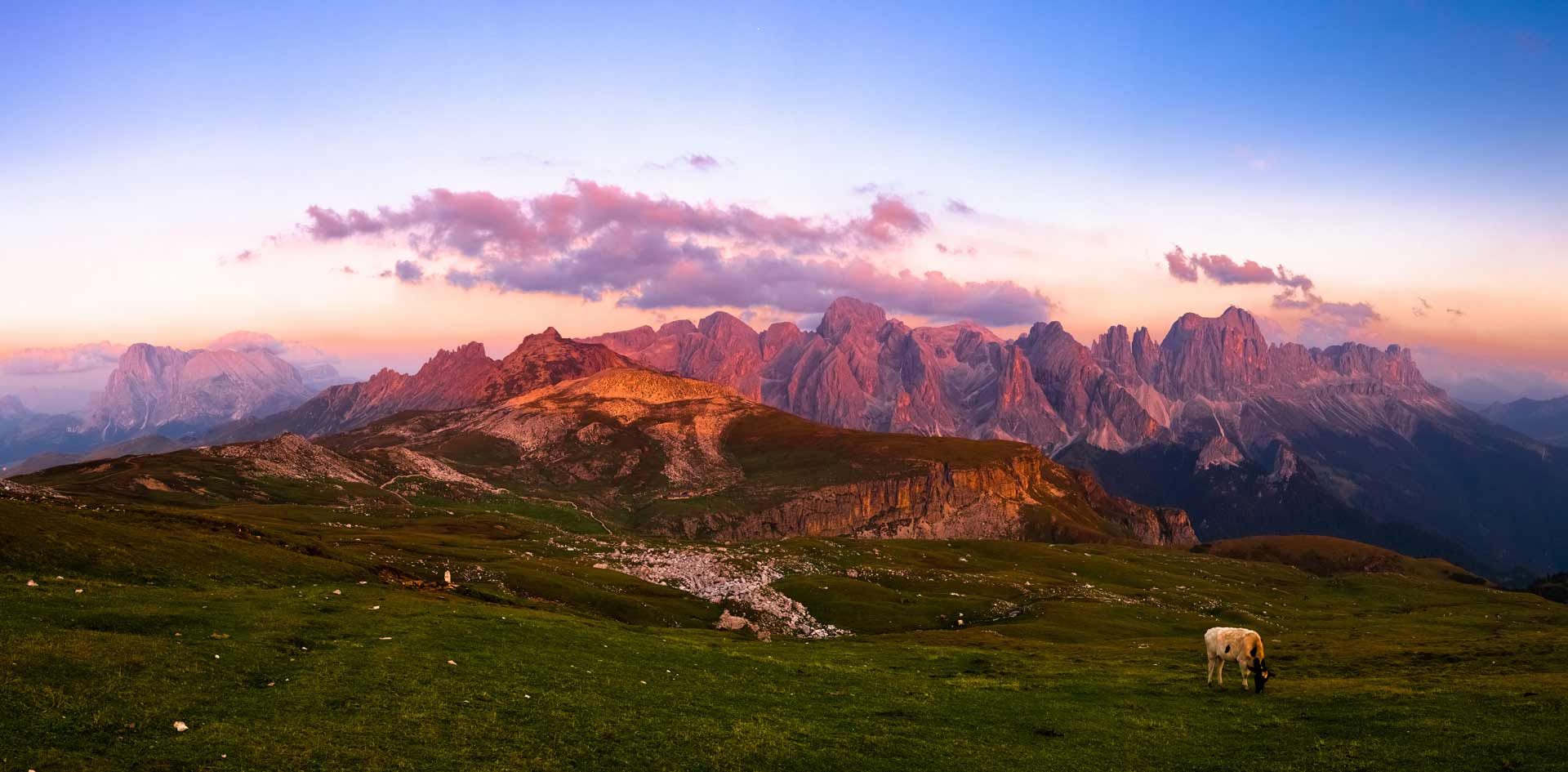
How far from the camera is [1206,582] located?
534ft

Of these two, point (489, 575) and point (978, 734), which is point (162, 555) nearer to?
point (489, 575)

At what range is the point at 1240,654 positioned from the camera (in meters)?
46.9

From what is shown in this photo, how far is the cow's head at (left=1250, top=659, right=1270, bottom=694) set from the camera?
148ft

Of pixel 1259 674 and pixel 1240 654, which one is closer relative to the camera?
pixel 1259 674

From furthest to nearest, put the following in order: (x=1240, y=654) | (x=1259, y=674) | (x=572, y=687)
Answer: (x=1240, y=654) < (x=1259, y=674) < (x=572, y=687)

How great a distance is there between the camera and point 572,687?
38344 mm

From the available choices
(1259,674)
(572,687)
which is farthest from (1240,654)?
(572,687)

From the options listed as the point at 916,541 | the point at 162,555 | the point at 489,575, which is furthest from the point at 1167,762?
the point at 916,541

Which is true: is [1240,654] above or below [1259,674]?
above

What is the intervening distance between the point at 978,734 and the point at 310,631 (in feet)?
106

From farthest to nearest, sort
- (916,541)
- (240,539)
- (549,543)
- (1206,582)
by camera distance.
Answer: (916,541) < (1206,582) < (549,543) < (240,539)

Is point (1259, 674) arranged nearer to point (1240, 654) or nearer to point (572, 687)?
point (1240, 654)

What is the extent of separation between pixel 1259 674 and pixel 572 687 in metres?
34.8

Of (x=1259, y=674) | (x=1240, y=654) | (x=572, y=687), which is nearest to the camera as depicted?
(x=572, y=687)
